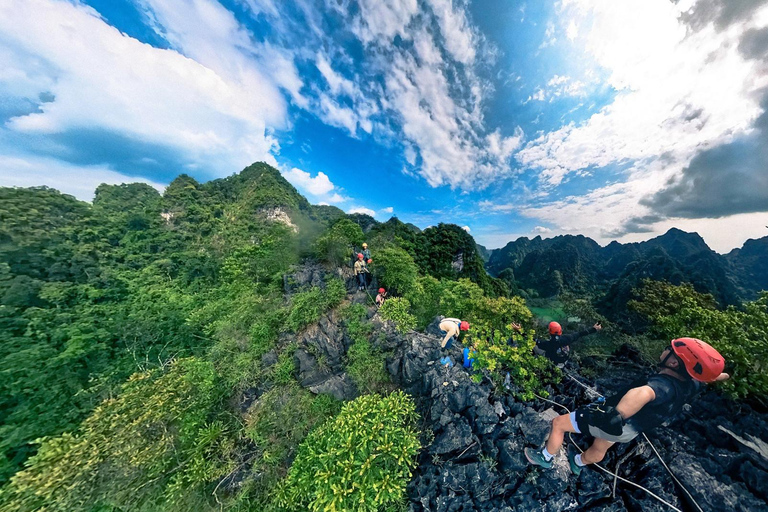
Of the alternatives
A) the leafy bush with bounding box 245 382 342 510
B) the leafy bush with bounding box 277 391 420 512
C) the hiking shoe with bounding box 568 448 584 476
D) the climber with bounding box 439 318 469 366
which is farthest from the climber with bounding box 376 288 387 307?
the hiking shoe with bounding box 568 448 584 476

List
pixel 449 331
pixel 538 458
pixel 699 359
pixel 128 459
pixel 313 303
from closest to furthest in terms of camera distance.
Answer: pixel 699 359 → pixel 538 458 → pixel 449 331 → pixel 128 459 → pixel 313 303

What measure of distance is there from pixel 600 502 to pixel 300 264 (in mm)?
18219

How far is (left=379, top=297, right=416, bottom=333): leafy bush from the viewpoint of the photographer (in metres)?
10.6

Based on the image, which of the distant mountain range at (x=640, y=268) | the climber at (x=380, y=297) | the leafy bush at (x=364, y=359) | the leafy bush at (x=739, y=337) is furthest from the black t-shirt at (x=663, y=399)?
the distant mountain range at (x=640, y=268)

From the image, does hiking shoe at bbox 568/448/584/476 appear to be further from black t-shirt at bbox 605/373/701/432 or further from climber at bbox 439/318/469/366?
climber at bbox 439/318/469/366

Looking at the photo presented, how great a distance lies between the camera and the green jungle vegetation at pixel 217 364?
673cm

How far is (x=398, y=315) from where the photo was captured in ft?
35.8

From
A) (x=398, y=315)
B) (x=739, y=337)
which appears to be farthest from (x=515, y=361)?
(x=739, y=337)

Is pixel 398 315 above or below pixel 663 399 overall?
below

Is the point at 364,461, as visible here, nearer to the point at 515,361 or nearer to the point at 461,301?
the point at 515,361

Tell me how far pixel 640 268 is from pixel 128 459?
80233 millimetres

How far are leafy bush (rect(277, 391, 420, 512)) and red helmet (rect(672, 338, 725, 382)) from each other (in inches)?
217

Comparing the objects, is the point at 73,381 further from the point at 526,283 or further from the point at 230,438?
the point at 526,283

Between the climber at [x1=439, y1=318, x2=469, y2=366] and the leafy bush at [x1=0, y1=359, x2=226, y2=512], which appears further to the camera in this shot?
the climber at [x1=439, y1=318, x2=469, y2=366]
